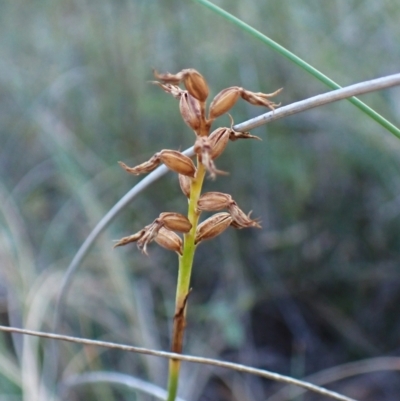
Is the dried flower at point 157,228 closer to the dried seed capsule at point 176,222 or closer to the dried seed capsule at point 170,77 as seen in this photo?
the dried seed capsule at point 176,222

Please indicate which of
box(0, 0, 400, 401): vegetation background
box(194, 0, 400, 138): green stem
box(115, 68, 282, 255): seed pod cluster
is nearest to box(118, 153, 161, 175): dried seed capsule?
box(115, 68, 282, 255): seed pod cluster

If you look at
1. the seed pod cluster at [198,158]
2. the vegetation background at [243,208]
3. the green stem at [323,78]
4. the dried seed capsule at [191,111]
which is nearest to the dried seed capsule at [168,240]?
the seed pod cluster at [198,158]

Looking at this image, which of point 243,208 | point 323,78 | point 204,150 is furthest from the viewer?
point 243,208

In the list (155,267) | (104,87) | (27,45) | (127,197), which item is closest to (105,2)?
(104,87)

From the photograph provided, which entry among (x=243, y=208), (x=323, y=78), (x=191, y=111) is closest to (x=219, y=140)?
(x=191, y=111)

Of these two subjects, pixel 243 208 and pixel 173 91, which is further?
pixel 243 208

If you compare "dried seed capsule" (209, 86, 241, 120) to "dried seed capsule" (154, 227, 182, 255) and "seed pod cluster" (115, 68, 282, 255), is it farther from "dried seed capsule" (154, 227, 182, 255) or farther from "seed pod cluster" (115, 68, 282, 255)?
"dried seed capsule" (154, 227, 182, 255)

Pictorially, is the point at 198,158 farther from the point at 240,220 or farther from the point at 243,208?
the point at 243,208
